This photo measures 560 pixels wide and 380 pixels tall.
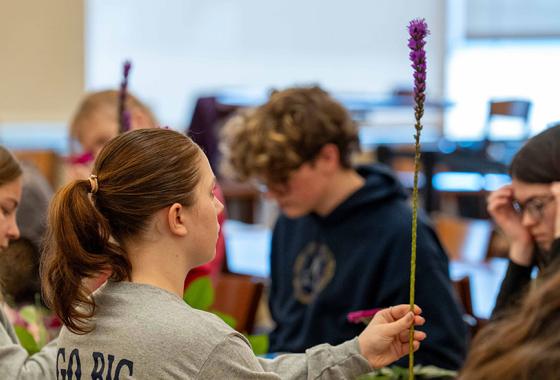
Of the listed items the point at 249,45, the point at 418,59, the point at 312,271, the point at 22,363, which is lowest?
the point at 312,271

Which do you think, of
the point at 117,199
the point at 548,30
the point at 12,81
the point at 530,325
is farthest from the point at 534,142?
the point at 548,30

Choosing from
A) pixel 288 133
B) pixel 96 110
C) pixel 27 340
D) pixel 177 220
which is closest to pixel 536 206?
pixel 288 133

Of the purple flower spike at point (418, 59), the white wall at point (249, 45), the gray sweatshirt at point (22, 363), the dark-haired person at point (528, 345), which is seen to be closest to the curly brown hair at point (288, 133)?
the gray sweatshirt at point (22, 363)

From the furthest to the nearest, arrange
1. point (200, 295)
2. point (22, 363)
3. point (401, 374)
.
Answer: point (200, 295) → point (401, 374) → point (22, 363)

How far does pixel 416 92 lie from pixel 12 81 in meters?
4.73

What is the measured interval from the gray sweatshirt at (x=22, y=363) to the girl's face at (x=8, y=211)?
20 centimetres

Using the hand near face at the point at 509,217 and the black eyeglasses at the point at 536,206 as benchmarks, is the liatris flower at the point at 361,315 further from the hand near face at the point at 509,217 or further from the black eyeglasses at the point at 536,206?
the hand near face at the point at 509,217

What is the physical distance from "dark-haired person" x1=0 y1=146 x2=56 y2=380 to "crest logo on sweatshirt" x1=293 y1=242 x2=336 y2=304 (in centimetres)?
94

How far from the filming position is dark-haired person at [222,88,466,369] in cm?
248

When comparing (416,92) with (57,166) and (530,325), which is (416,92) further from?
(57,166)

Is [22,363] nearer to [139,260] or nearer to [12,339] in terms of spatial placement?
[12,339]

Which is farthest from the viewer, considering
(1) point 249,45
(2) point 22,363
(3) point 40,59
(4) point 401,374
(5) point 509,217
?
(1) point 249,45

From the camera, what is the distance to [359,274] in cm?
253

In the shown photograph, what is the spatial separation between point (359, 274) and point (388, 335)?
109 centimetres
